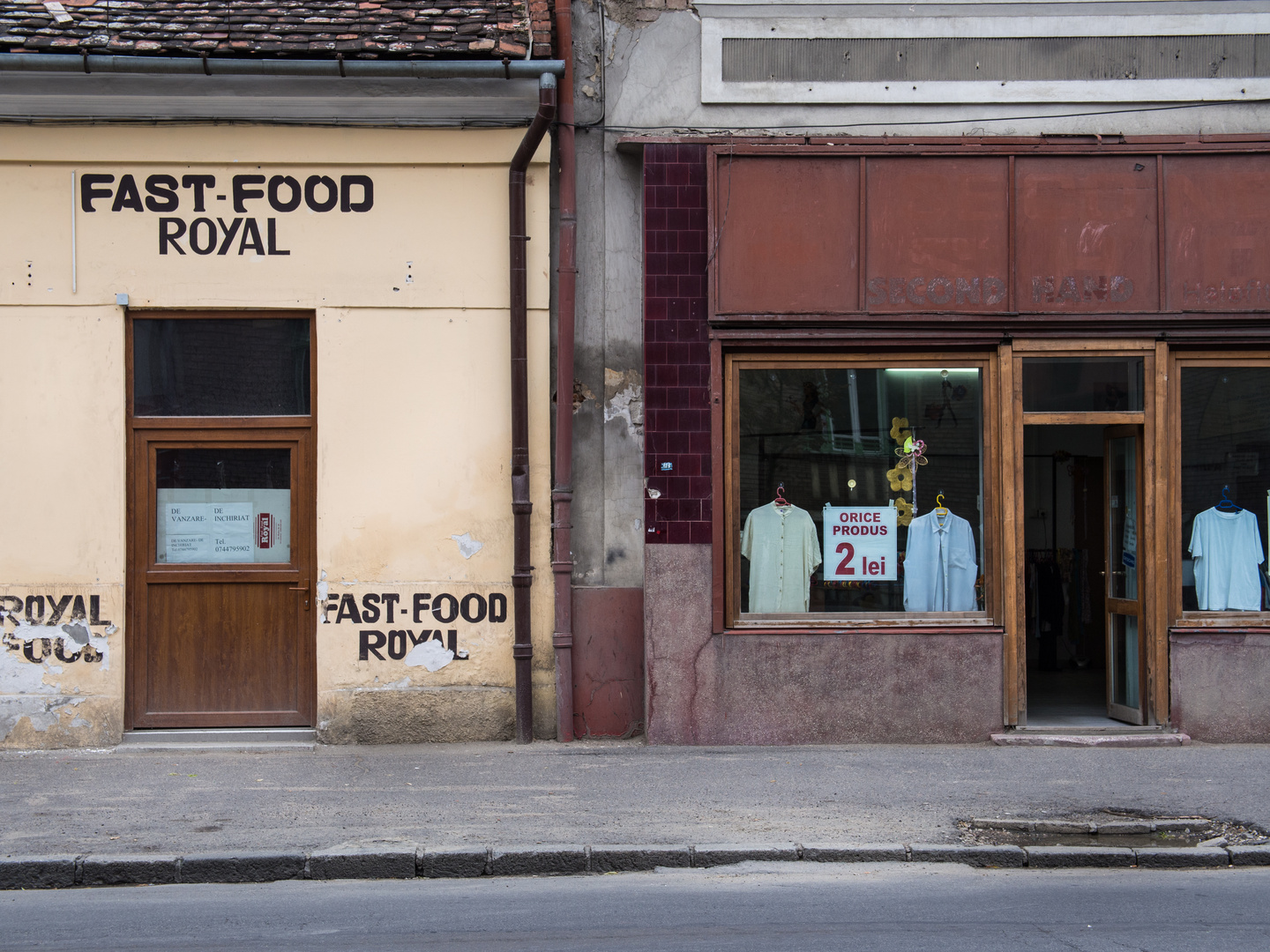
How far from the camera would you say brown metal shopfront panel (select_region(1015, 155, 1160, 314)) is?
8.72 metres

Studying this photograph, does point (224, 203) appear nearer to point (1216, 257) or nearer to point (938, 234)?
point (938, 234)

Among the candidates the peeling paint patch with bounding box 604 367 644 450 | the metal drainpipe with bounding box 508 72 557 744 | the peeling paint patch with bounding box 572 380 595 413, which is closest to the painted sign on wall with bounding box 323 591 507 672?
the metal drainpipe with bounding box 508 72 557 744

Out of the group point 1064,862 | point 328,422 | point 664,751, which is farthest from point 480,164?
point 1064,862

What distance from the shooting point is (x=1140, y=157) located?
8766 millimetres

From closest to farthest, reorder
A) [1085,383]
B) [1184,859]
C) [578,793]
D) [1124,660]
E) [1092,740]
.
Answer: [1184,859] < [578,793] < [1092,740] < [1085,383] < [1124,660]

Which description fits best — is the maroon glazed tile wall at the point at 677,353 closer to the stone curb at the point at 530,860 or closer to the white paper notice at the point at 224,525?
the white paper notice at the point at 224,525

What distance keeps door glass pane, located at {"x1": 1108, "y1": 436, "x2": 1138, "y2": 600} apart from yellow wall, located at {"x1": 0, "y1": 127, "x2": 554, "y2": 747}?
457 centimetres

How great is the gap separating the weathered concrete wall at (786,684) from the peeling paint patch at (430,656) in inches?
60.5

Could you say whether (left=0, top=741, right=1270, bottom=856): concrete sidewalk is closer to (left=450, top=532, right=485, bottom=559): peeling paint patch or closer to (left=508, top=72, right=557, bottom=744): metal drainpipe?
(left=508, top=72, right=557, bottom=744): metal drainpipe

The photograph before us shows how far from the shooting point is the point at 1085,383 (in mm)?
8891

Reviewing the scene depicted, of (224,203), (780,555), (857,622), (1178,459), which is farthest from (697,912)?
(224,203)

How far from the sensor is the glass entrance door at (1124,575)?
29.6 ft

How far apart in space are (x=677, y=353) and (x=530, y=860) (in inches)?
162

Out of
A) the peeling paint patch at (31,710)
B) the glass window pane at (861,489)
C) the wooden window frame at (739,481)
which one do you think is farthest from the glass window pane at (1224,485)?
the peeling paint patch at (31,710)
